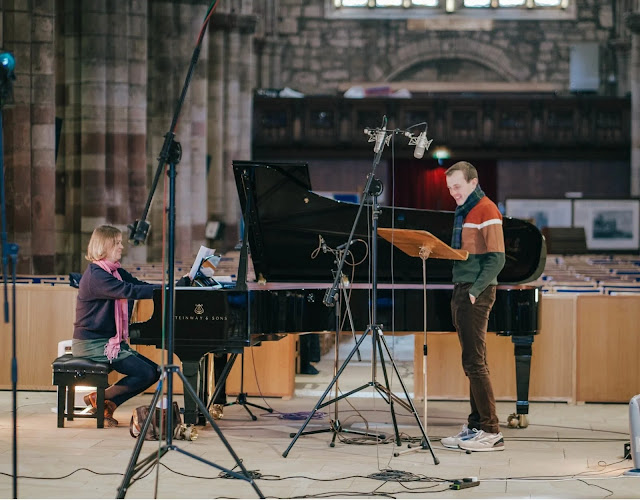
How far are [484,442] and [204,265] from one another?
2399 millimetres

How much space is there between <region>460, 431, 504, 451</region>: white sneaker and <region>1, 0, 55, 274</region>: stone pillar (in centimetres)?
958

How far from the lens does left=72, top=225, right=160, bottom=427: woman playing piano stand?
860 cm

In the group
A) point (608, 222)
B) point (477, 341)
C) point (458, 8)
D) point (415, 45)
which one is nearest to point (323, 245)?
point (477, 341)

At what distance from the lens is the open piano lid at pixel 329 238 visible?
365 inches

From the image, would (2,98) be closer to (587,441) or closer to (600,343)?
(587,441)

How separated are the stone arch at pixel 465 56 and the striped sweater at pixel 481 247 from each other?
28.3 metres

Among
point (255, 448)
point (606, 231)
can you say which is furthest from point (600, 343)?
point (606, 231)

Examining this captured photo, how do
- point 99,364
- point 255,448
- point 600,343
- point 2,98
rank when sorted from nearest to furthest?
point 2,98 → point 255,448 → point 99,364 → point 600,343

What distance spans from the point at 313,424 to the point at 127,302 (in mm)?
1651

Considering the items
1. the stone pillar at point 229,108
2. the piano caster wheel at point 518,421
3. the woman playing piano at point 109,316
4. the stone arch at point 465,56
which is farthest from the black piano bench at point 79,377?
Answer: the stone arch at point 465,56

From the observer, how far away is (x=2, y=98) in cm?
580

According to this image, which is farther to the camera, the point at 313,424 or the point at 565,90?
the point at 565,90

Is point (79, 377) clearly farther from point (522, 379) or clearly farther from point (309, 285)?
point (522, 379)

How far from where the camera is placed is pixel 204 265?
902cm
